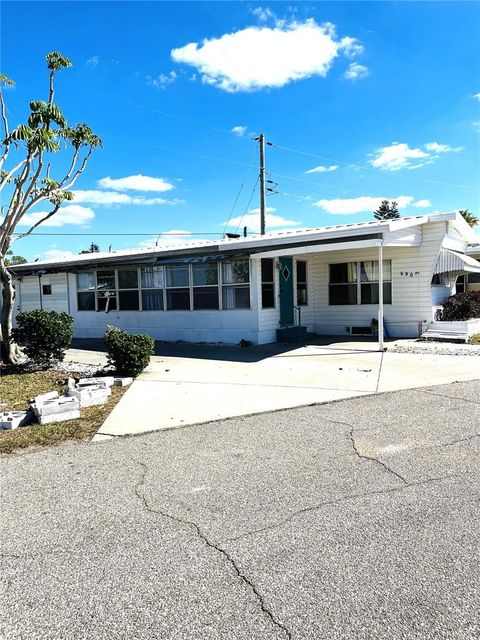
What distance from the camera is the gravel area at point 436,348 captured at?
11547mm

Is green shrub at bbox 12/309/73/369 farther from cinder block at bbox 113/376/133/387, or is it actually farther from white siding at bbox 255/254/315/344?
white siding at bbox 255/254/315/344

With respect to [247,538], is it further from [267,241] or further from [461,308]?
[461,308]

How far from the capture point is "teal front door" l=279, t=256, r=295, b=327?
14.7 metres

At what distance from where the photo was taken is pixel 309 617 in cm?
246

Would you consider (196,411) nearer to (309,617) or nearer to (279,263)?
(309,617)

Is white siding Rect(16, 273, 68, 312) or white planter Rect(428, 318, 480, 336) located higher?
white siding Rect(16, 273, 68, 312)

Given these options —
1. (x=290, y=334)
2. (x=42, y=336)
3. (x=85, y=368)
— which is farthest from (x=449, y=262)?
(x=42, y=336)

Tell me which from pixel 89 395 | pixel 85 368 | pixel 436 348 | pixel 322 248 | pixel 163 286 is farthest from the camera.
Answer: pixel 163 286

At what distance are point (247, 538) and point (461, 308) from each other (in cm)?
1300

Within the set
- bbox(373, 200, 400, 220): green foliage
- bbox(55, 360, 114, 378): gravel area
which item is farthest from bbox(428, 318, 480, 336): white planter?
bbox(373, 200, 400, 220): green foliage

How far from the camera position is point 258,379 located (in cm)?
895

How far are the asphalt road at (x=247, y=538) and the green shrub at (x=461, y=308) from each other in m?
9.80

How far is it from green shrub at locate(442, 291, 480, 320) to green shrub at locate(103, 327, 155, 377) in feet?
31.0

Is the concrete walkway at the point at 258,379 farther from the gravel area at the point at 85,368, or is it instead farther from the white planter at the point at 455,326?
the white planter at the point at 455,326
